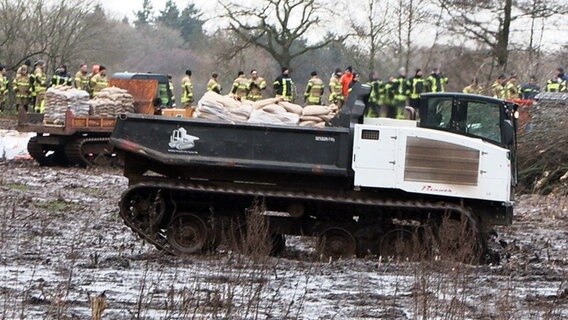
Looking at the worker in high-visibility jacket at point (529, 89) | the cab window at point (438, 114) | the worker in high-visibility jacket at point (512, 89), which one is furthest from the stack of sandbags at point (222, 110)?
the worker in high-visibility jacket at point (512, 89)

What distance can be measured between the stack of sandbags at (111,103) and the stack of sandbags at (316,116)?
10651 millimetres

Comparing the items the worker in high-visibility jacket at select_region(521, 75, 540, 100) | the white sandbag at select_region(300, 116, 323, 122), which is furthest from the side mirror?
the worker in high-visibility jacket at select_region(521, 75, 540, 100)

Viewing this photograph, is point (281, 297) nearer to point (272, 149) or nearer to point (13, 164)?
point (272, 149)

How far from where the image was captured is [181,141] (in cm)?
1323

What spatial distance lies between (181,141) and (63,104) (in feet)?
35.7

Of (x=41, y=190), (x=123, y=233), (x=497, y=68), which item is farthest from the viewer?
(x=497, y=68)

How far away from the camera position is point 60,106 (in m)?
23.6

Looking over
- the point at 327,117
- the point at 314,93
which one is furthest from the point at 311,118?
the point at 314,93

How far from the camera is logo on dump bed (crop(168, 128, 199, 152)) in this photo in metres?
13.2

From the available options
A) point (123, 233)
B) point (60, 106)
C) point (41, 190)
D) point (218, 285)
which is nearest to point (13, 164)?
point (60, 106)

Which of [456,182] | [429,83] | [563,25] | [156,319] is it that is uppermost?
[563,25]

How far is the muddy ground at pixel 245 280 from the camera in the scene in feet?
29.3

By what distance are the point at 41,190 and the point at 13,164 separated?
18.5ft

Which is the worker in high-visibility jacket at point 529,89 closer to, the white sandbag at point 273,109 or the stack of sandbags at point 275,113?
the stack of sandbags at point 275,113
